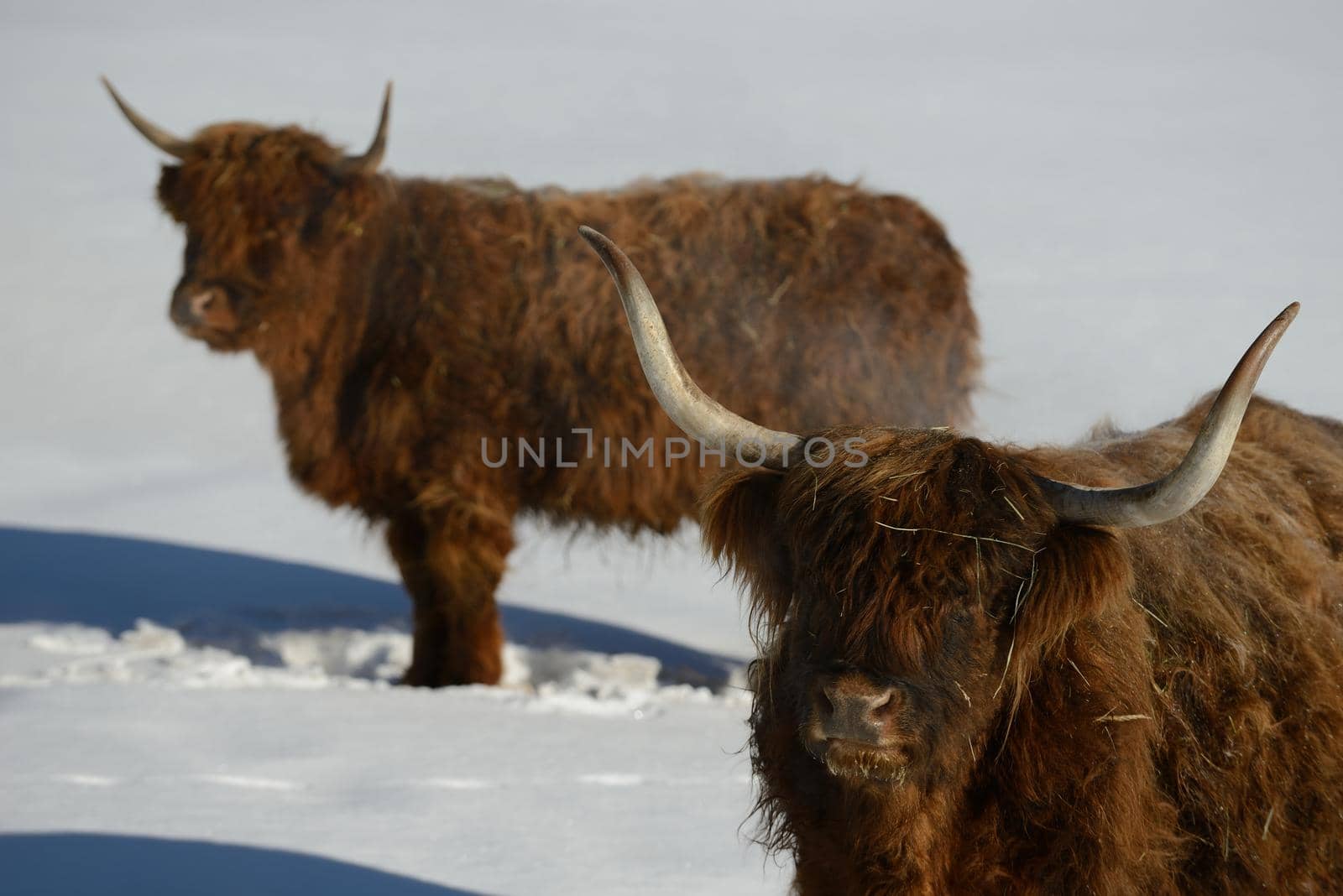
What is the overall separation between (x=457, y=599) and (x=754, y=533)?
3.95 m

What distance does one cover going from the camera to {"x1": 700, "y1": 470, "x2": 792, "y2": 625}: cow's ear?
2.68 metres

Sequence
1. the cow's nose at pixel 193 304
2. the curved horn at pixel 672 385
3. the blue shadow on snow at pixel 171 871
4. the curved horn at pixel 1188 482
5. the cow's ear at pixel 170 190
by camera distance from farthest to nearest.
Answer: the cow's ear at pixel 170 190, the cow's nose at pixel 193 304, the blue shadow on snow at pixel 171 871, the curved horn at pixel 672 385, the curved horn at pixel 1188 482

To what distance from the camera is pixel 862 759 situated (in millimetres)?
2287

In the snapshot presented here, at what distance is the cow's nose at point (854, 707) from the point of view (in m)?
2.26

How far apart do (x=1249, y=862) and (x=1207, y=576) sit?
554 millimetres

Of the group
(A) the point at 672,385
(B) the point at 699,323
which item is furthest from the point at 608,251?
(B) the point at 699,323

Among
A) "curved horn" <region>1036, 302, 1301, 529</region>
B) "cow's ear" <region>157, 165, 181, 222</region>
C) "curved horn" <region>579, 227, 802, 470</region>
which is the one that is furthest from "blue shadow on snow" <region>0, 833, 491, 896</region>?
"cow's ear" <region>157, 165, 181, 222</region>

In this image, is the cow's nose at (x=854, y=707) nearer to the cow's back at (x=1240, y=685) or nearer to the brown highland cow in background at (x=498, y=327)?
the cow's back at (x=1240, y=685)

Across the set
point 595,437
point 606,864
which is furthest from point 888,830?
point 595,437

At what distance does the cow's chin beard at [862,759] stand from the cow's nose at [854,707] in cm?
2

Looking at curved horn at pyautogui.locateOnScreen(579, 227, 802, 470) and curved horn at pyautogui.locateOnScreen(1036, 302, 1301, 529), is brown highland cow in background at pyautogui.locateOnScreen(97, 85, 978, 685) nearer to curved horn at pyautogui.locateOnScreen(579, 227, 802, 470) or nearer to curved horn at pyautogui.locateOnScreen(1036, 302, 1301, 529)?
curved horn at pyautogui.locateOnScreen(579, 227, 802, 470)

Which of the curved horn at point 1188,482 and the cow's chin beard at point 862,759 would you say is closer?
the curved horn at point 1188,482

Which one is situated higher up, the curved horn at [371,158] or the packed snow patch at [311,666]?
the curved horn at [371,158]

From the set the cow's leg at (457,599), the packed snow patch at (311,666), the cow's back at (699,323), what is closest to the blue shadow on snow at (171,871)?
the packed snow patch at (311,666)
